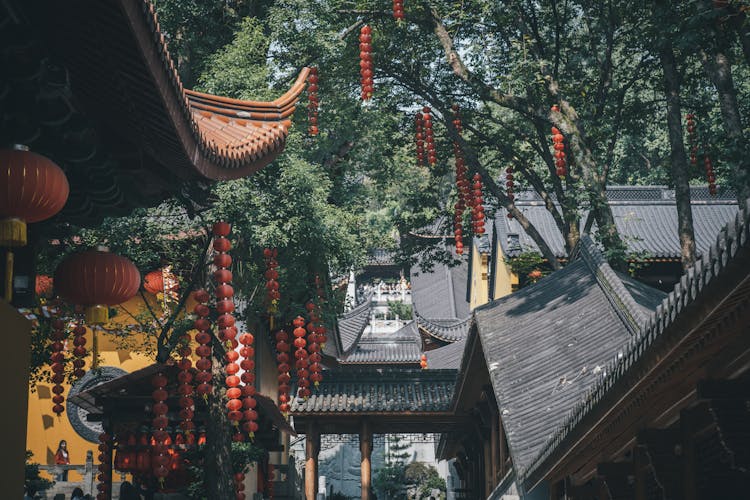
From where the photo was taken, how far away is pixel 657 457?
7.22 m

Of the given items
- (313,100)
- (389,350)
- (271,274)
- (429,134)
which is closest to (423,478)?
(389,350)

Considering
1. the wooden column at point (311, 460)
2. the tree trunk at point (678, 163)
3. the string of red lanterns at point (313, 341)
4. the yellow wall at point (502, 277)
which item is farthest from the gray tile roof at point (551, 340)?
the yellow wall at point (502, 277)

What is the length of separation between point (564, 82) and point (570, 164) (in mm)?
1606

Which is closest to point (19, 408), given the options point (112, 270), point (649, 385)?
point (112, 270)

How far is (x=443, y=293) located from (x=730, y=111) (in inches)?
1302

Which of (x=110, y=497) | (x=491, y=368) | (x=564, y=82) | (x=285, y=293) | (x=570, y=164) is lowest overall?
(x=110, y=497)

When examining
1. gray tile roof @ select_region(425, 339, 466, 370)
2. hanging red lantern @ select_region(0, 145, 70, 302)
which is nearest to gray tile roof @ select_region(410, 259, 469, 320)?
gray tile roof @ select_region(425, 339, 466, 370)

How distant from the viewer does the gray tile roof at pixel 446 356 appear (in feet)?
99.4

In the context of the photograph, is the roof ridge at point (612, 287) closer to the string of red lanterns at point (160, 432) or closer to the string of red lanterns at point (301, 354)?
the string of red lanterns at point (301, 354)

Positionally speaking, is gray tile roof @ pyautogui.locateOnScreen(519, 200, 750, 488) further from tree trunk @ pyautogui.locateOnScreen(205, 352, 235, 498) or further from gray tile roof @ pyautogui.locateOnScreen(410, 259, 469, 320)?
gray tile roof @ pyautogui.locateOnScreen(410, 259, 469, 320)

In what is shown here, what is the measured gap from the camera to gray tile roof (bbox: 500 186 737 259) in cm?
2464

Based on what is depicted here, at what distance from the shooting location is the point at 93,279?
21.4 ft

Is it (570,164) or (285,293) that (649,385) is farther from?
(570,164)

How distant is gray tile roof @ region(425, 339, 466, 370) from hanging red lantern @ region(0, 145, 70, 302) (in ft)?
81.2
